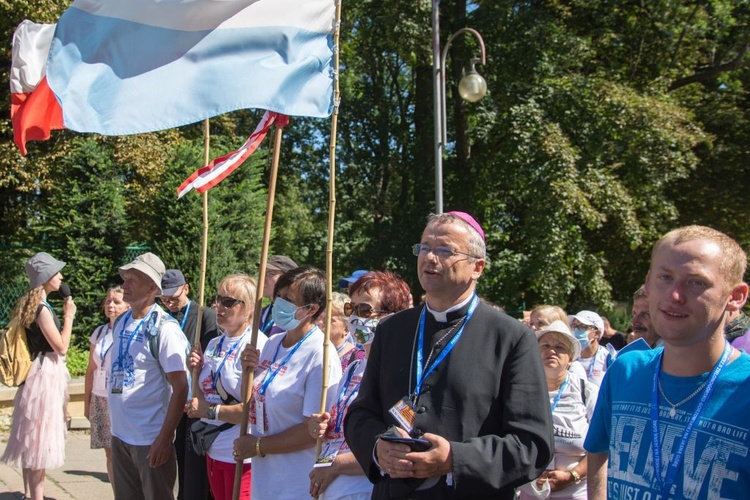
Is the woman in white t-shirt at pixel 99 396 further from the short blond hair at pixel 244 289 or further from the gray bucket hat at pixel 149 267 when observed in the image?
the short blond hair at pixel 244 289

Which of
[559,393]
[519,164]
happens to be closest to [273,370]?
[559,393]

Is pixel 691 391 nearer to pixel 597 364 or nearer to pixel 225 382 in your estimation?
pixel 225 382

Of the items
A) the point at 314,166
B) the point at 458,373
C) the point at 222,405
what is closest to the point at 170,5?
the point at 222,405

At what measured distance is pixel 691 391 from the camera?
8.06ft

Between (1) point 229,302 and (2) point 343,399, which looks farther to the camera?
(1) point 229,302

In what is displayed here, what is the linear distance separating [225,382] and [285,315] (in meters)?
0.74

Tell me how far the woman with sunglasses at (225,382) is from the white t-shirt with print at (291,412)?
402mm

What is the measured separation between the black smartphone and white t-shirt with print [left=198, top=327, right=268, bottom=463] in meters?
2.06

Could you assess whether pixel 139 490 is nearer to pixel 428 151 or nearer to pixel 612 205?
pixel 612 205

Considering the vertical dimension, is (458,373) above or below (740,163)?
below

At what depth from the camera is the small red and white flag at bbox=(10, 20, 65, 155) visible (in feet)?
16.9

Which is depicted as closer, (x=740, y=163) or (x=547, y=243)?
(x=547, y=243)

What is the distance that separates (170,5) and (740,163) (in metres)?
18.5

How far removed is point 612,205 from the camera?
A: 1697 cm
